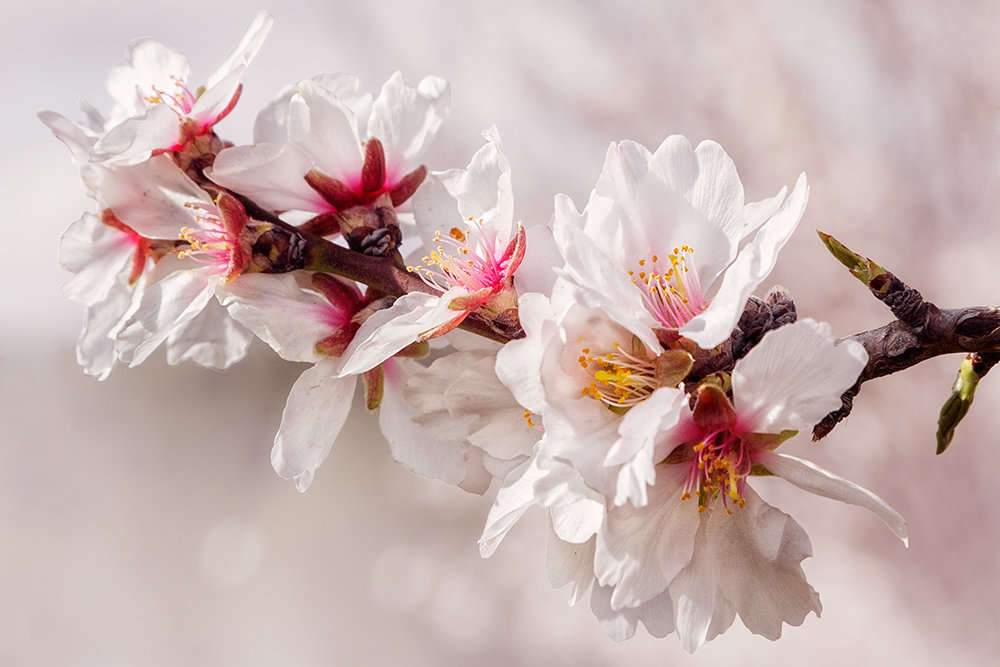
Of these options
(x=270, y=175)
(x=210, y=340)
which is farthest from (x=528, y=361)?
(x=210, y=340)

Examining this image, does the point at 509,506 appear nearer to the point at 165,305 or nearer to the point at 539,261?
the point at 539,261

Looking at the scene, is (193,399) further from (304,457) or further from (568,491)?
(568,491)

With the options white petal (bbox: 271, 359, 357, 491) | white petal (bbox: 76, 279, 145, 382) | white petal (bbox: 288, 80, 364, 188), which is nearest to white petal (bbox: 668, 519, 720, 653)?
white petal (bbox: 271, 359, 357, 491)

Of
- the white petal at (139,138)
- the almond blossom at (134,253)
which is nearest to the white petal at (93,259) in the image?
the almond blossom at (134,253)

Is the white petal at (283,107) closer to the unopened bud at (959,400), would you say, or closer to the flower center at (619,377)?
the flower center at (619,377)

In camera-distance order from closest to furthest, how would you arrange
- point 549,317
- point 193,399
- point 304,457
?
point 549,317 < point 304,457 < point 193,399

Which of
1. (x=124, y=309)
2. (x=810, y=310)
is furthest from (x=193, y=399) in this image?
(x=810, y=310)

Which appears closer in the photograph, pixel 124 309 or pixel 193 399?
pixel 124 309
